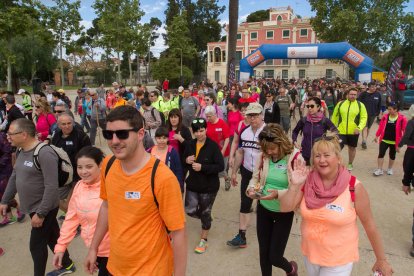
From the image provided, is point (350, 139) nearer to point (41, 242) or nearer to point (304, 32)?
point (41, 242)

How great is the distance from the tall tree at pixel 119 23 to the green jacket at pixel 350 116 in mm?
23668

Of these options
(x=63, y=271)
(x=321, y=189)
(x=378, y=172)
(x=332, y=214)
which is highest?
(x=321, y=189)

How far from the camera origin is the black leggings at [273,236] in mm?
2855

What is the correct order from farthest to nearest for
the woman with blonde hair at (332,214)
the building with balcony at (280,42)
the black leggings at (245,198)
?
the building with balcony at (280,42)
the black leggings at (245,198)
the woman with blonde hair at (332,214)

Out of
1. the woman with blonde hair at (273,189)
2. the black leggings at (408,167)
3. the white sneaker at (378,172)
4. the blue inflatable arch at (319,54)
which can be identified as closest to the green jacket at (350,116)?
the white sneaker at (378,172)

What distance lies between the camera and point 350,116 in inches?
248

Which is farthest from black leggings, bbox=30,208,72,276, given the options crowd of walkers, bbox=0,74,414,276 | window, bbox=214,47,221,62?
window, bbox=214,47,221,62

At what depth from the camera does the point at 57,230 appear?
131 inches

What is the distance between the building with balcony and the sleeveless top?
167 feet

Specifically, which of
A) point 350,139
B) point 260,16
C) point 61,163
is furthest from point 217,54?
point 61,163

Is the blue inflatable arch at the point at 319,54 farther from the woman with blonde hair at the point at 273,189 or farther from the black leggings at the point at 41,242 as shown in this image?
the black leggings at the point at 41,242

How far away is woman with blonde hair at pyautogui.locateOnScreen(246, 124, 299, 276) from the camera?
282cm

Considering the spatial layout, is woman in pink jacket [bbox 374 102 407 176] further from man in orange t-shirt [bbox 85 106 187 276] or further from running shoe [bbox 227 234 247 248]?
man in orange t-shirt [bbox 85 106 187 276]

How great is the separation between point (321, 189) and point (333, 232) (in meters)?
0.33
